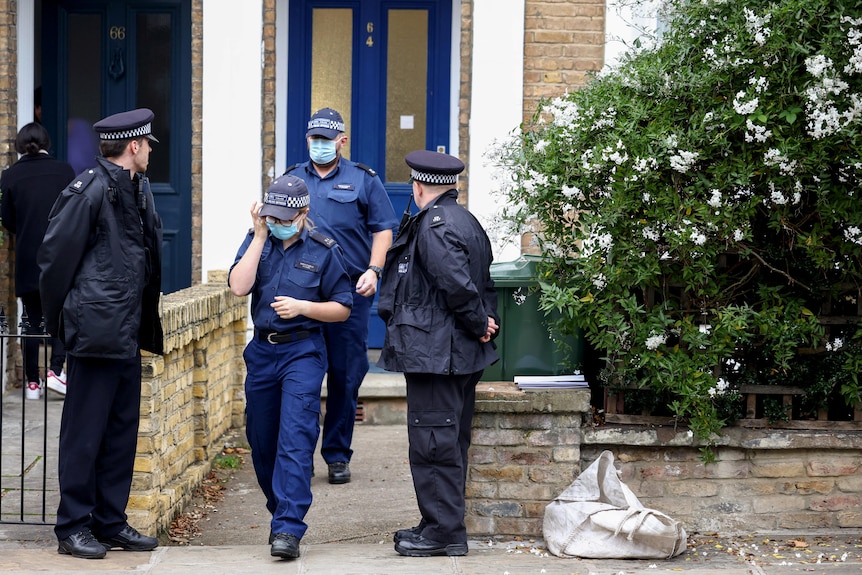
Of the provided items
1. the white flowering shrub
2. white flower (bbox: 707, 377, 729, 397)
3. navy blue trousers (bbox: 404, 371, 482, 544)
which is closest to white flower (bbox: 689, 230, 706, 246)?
the white flowering shrub

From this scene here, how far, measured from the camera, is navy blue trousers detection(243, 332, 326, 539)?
5.46 meters

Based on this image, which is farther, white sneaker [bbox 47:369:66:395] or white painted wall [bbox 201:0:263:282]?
white sneaker [bbox 47:369:66:395]

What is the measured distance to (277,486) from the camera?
5496 millimetres

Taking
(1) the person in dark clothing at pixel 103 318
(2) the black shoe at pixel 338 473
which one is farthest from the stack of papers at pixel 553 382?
(1) the person in dark clothing at pixel 103 318

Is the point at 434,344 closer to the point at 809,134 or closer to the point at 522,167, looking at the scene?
the point at 522,167

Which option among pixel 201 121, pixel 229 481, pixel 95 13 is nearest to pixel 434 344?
pixel 229 481

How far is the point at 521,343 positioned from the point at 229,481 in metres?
2.30

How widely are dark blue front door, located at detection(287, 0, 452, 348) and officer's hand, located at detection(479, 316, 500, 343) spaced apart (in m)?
3.70

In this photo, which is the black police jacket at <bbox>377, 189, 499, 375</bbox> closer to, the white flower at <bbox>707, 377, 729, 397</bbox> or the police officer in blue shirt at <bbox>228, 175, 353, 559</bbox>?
the police officer in blue shirt at <bbox>228, 175, 353, 559</bbox>

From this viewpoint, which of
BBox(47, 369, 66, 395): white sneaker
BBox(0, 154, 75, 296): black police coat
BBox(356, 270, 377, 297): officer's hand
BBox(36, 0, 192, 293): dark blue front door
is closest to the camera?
BBox(356, 270, 377, 297): officer's hand

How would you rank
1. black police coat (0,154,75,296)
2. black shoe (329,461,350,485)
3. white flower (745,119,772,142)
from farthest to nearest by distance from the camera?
black police coat (0,154,75,296) → black shoe (329,461,350,485) → white flower (745,119,772,142)

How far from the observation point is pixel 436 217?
552 centimetres

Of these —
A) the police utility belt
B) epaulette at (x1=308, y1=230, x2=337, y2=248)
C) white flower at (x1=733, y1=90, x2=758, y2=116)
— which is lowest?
the police utility belt

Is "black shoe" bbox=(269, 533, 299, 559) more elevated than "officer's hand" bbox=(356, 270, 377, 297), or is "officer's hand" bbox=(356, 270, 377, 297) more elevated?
"officer's hand" bbox=(356, 270, 377, 297)
